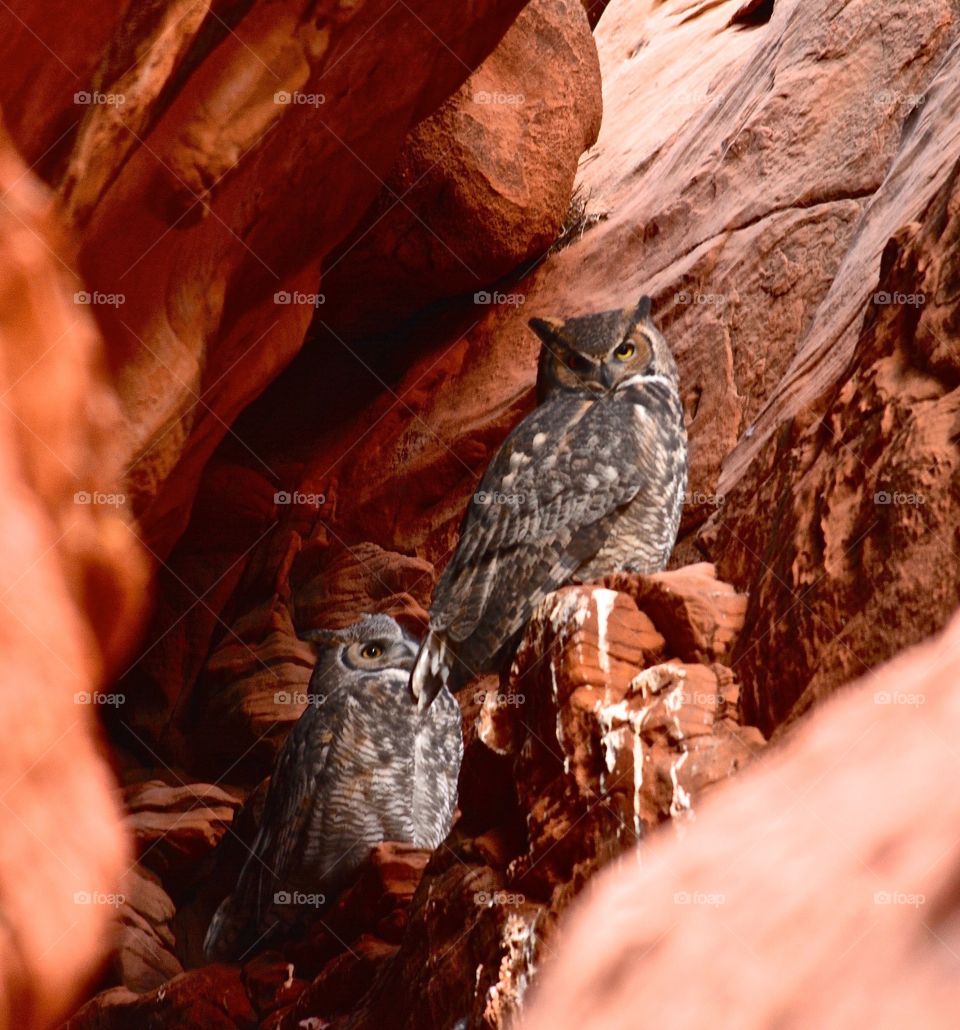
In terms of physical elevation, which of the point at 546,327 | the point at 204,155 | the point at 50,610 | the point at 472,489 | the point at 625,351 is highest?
the point at 204,155

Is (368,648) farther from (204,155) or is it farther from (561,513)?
(204,155)

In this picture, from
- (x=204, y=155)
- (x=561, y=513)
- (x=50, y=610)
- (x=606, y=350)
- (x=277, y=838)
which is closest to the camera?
(x=50, y=610)

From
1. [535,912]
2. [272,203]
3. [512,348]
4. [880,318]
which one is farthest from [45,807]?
[512,348]

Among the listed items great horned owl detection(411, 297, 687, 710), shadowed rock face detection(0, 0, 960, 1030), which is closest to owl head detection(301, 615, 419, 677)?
great horned owl detection(411, 297, 687, 710)

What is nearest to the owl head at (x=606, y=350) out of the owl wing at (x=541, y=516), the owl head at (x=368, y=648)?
the owl wing at (x=541, y=516)

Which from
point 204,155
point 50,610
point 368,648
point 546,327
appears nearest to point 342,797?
point 368,648

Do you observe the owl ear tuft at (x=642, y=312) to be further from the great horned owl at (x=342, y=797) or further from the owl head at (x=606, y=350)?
the great horned owl at (x=342, y=797)

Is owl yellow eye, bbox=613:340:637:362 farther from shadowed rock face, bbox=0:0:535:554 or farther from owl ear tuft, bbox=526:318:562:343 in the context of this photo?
shadowed rock face, bbox=0:0:535:554

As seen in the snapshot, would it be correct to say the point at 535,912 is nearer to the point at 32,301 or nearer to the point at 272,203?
the point at 32,301
